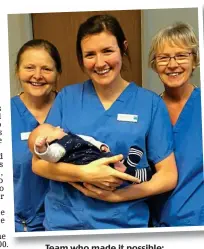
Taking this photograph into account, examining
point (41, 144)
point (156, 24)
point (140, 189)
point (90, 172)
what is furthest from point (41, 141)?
point (156, 24)

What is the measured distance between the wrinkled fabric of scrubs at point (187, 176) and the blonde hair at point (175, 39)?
113mm

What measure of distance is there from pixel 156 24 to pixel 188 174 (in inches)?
12.5

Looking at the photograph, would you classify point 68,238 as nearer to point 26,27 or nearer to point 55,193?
point 55,193

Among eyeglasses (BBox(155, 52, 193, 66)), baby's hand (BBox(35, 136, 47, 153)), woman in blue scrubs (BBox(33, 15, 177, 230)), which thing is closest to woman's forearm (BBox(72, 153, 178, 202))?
woman in blue scrubs (BBox(33, 15, 177, 230))

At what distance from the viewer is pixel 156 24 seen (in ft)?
2.19

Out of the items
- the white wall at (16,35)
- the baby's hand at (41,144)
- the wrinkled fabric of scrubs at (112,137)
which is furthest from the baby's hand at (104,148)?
the white wall at (16,35)

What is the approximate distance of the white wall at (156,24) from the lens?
0.67 m

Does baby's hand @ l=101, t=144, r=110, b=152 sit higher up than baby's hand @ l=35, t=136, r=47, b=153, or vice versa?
baby's hand @ l=35, t=136, r=47, b=153

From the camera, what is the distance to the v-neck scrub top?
2.20 feet

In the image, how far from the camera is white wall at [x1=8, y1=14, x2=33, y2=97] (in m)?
0.67

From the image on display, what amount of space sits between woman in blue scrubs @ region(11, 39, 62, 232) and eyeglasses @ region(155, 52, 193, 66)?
0.21m

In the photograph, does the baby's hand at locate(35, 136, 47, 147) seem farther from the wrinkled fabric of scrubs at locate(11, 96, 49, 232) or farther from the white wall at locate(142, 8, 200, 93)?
the white wall at locate(142, 8, 200, 93)

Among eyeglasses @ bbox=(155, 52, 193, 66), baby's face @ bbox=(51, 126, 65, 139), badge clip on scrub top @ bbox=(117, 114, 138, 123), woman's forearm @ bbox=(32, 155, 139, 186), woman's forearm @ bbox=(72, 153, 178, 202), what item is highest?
eyeglasses @ bbox=(155, 52, 193, 66)

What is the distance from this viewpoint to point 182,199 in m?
0.67
